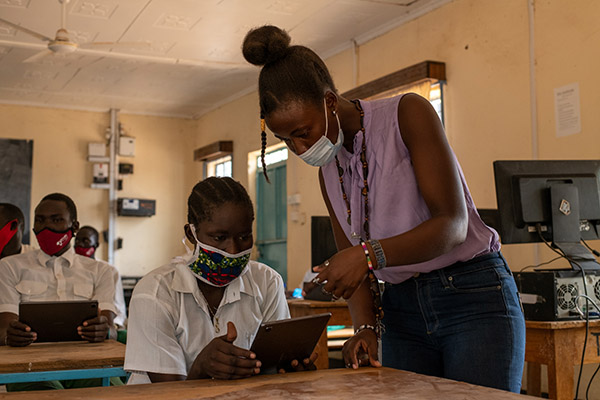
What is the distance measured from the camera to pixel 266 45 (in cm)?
152

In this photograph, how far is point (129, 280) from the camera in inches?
351

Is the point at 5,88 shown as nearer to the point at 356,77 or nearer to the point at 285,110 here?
the point at 356,77

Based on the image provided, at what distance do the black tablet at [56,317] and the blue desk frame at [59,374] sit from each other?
536 mm

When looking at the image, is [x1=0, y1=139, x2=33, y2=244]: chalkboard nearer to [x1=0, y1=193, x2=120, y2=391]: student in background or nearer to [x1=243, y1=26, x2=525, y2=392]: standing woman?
[x1=0, y1=193, x2=120, y2=391]: student in background

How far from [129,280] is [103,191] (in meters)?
1.38

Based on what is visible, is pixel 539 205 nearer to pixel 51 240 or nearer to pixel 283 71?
pixel 283 71

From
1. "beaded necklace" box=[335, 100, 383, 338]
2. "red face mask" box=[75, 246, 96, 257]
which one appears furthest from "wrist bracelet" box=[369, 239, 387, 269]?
"red face mask" box=[75, 246, 96, 257]

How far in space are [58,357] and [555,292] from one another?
1.83m

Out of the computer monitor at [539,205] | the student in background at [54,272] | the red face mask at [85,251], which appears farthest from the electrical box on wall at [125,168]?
the computer monitor at [539,205]

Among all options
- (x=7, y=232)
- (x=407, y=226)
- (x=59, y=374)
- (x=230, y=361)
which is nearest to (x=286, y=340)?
(x=230, y=361)

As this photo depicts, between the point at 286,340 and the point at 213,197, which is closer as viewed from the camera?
the point at 286,340

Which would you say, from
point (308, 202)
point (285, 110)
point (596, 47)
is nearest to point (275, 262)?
point (308, 202)

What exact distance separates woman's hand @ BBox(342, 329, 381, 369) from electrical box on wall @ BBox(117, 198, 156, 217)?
822 centimetres

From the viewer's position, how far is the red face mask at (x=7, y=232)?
3789 mm
